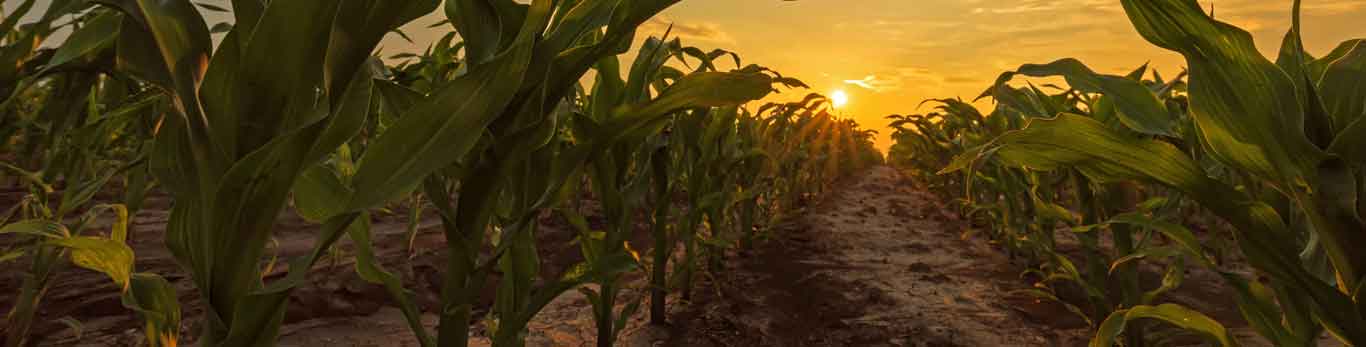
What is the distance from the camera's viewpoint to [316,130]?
0.65 m

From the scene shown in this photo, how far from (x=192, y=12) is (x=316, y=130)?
20 centimetres

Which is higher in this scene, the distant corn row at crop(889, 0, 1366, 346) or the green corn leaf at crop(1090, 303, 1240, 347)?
the distant corn row at crop(889, 0, 1366, 346)

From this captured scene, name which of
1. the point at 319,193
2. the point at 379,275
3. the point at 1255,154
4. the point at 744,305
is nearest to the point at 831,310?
the point at 744,305

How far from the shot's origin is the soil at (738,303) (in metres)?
2.05

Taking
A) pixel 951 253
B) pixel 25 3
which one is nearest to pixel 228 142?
pixel 25 3

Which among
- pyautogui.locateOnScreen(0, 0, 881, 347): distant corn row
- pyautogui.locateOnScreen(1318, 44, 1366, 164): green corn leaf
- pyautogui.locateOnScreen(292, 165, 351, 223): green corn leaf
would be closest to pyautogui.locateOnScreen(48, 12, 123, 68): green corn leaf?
pyautogui.locateOnScreen(0, 0, 881, 347): distant corn row

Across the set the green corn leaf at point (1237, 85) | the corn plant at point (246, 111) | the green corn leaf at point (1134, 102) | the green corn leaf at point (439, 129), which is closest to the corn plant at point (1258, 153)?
the green corn leaf at point (1237, 85)

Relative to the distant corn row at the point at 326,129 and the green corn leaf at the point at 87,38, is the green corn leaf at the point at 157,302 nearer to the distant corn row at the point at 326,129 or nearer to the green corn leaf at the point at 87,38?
the distant corn row at the point at 326,129

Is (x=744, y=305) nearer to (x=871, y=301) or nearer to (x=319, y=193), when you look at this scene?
(x=871, y=301)

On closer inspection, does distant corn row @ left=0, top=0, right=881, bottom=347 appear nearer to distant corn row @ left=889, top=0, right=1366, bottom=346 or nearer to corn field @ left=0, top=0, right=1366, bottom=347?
corn field @ left=0, top=0, right=1366, bottom=347

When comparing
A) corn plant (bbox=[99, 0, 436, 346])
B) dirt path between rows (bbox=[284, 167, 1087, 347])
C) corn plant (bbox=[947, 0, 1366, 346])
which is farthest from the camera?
dirt path between rows (bbox=[284, 167, 1087, 347])

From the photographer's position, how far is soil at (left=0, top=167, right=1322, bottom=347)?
2051 mm

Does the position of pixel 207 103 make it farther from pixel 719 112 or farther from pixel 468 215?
pixel 719 112

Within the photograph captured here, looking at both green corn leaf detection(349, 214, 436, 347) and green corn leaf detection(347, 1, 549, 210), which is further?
green corn leaf detection(349, 214, 436, 347)
